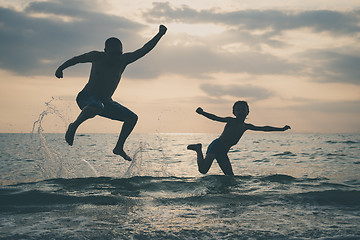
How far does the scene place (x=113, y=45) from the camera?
6172 mm

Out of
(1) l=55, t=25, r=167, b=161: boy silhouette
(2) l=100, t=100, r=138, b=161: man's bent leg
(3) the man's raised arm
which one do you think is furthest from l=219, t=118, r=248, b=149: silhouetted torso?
(3) the man's raised arm

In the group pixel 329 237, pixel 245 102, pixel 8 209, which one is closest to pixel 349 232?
pixel 329 237

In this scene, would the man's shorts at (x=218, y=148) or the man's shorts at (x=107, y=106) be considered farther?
the man's shorts at (x=218, y=148)

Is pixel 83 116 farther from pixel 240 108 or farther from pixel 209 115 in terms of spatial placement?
pixel 240 108

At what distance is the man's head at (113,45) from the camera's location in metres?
6.17

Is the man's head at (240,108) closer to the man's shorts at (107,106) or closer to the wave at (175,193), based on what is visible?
the wave at (175,193)

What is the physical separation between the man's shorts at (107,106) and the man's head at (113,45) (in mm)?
915

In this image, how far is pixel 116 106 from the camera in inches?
268

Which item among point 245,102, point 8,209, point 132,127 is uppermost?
point 245,102

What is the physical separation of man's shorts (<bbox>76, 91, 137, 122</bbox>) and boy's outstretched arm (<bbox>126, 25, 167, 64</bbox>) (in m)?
0.97

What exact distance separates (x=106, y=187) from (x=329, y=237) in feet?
15.2

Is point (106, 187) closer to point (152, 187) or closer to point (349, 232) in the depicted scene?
point (152, 187)

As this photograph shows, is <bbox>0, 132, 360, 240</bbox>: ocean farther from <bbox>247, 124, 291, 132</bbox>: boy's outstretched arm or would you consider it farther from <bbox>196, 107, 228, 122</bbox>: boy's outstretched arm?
<bbox>196, 107, 228, 122</bbox>: boy's outstretched arm

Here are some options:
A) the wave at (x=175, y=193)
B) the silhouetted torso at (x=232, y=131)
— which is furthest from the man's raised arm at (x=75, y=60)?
the silhouetted torso at (x=232, y=131)
